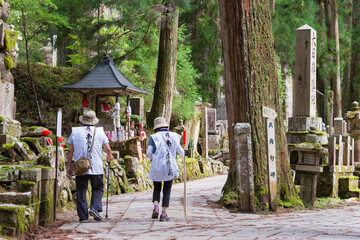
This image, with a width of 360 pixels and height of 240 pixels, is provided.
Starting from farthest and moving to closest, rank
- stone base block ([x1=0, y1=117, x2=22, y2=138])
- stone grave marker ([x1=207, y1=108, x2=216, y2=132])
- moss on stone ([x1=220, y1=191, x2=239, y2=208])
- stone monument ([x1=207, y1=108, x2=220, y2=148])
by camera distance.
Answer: stone monument ([x1=207, y1=108, x2=220, y2=148])
stone grave marker ([x1=207, y1=108, x2=216, y2=132])
stone base block ([x1=0, y1=117, x2=22, y2=138])
moss on stone ([x1=220, y1=191, x2=239, y2=208])

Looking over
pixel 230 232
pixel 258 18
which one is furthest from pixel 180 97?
pixel 230 232

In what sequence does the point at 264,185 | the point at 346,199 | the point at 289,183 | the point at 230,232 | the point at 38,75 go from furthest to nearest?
the point at 38,75, the point at 346,199, the point at 289,183, the point at 264,185, the point at 230,232

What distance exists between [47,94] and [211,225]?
16.1 metres

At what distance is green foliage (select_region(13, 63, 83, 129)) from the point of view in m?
20.7

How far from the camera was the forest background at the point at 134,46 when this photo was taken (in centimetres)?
1886

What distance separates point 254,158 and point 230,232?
296 cm

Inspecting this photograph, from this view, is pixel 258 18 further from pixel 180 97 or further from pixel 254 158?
pixel 180 97

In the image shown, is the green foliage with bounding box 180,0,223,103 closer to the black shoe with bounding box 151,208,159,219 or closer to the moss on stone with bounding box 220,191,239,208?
the moss on stone with bounding box 220,191,239,208

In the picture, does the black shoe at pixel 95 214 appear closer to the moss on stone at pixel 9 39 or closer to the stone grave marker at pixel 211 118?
the moss on stone at pixel 9 39

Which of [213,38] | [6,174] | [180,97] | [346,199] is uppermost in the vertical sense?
[213,38]

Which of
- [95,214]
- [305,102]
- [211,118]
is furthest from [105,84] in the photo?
[211,118]

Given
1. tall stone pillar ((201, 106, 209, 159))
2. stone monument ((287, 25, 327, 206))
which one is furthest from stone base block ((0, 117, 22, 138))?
tall stone pillar ((201, 106, 209, 159))

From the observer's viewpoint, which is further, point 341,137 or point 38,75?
point 38,75

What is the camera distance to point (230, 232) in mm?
6465
